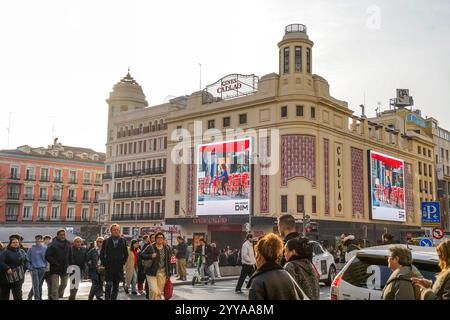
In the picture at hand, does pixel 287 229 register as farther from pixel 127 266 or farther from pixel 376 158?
pixel 376 158

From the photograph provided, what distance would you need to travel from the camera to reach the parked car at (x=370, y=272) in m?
6.43

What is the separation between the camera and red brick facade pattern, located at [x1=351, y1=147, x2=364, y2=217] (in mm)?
45969

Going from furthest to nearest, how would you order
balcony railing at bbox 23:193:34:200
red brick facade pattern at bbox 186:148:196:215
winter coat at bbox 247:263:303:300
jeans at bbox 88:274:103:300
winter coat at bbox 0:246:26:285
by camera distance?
1. balcony railing at bbox 23:193:34:200
2. red brick facade pattern at bbox 186:148:196:215
3. jeans at bbox 88:274:103:300
4. winter coat at bbox 0:246:26:285
5. winter coat at bbox 247:263:303:300

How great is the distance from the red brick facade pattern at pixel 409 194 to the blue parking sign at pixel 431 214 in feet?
132

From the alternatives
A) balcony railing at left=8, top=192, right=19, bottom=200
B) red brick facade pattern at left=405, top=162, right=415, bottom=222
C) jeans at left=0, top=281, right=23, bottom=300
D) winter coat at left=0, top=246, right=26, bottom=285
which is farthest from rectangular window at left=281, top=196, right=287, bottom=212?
balcony railing at left=8, top=192, right=19, bottom=200

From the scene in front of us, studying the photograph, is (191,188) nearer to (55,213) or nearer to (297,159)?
(297,159)

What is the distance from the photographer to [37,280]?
12695 millimetres

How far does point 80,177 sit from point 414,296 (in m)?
72.8

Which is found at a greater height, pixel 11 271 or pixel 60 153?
pixel 60 153

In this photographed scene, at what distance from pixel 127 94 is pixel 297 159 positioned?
29253 mm

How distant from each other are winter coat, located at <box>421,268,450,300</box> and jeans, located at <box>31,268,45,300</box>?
1020cm

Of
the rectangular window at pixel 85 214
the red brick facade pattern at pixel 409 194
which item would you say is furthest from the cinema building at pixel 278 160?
the rectangular window at pixel 85 214

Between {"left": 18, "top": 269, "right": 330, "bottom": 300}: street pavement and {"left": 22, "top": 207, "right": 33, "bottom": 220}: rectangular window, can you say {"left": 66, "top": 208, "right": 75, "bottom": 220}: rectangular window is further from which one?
{"left": 18, "top": 269, "right": 330, "bottom": 300}: street pavement

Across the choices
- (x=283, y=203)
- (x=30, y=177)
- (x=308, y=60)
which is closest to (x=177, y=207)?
(x=283, y=203)
